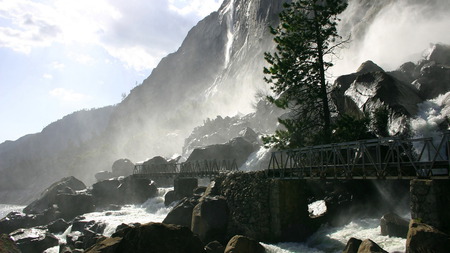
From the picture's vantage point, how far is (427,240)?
13.1m

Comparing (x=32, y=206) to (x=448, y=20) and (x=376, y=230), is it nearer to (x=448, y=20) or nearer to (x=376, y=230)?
(x=376, y=230)

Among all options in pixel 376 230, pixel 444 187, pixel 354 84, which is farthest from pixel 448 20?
pixel 444 187

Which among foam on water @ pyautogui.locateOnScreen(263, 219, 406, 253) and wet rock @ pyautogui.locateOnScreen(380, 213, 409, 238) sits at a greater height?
wet rock @ pyautogui.locateOnScreen(380, 213, 409, 238)

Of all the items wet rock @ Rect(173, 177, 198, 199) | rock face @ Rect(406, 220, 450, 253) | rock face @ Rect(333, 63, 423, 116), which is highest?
rock face @ Rect(333, 63, 423, 116)

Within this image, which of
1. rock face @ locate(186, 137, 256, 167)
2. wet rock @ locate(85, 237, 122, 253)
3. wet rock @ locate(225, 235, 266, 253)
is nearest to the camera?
wet rock @ locate(85, 237, 122, 253)

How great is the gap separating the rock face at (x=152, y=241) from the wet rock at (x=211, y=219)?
15.3 feet

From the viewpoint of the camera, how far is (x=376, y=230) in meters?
20.4

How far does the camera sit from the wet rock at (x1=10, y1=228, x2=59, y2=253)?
1081 inches

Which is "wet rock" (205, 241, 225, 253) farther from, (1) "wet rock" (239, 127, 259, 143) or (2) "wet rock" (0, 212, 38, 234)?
(1) "wet rock" (239, 127, 259, 143)

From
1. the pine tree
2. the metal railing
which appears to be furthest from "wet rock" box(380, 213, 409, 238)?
the pine tree

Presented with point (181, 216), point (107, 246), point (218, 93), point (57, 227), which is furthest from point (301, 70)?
point (218, 93)

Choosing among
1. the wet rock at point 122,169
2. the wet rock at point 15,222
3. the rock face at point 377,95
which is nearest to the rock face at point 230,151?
the rock face at point 377,95

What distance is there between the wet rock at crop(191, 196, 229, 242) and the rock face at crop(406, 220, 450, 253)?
11.7 metres

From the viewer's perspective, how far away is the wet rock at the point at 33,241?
27453mm
